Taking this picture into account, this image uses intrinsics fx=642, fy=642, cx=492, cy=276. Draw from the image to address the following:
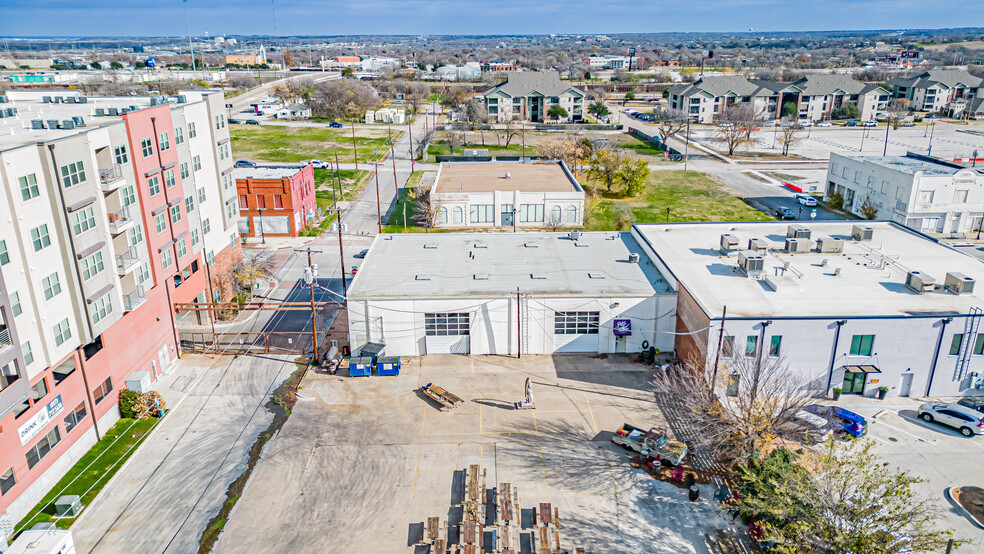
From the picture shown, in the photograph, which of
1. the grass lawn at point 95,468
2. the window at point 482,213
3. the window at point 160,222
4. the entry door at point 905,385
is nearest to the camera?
the grass lawn at point 95,468

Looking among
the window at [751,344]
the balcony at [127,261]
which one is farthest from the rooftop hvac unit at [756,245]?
the balcony at [127,261]

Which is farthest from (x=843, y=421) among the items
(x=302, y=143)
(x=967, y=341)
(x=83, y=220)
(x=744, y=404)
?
(x=302, y=143)

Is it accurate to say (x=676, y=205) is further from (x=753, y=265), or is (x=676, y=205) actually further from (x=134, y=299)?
(x=134, y=299)

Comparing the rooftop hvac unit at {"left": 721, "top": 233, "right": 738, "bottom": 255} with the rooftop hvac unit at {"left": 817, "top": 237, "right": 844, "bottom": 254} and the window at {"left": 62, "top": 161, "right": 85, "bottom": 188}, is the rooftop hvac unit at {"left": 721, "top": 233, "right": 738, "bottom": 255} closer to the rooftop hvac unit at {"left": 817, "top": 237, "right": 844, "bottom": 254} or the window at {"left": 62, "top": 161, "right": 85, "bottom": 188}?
the rooftop hvac unit at {"left": 817, "top": 237, "right": 844, "bottom": 254}

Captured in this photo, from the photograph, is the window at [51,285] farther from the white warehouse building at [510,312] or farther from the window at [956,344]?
the window at [956,344]

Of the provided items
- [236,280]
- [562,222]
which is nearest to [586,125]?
[562,222]

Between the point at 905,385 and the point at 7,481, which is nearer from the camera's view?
the point at 7,481
